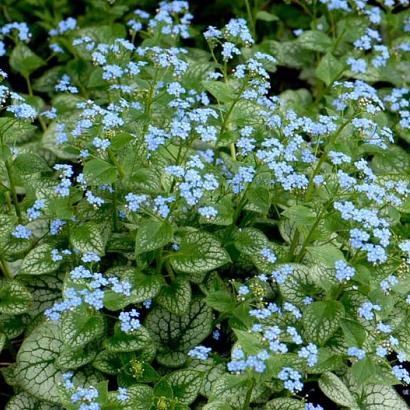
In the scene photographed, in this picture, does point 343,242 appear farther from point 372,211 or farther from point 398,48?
point 398,48

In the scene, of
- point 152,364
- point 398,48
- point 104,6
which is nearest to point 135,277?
point 152,364

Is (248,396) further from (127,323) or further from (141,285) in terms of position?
(141,285)

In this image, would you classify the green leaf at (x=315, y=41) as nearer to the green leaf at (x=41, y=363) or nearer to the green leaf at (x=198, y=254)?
the green leaf at (x=198, y=254)

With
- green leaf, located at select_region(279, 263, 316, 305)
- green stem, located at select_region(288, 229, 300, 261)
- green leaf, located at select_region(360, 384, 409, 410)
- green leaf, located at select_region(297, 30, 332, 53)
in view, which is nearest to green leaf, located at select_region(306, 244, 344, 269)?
green leaf, located at select_region(279, 263, 316, 305)

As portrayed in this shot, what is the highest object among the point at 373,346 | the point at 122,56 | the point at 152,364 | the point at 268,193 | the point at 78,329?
the point at 122,56

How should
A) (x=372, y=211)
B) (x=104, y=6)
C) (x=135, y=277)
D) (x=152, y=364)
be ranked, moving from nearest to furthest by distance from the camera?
(x=372, y=211)
(x=135, y=277)
(x=152, y=364)
(x=104, y=6)

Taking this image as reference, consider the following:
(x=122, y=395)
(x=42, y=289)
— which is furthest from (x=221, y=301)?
(x=42, y=289)
